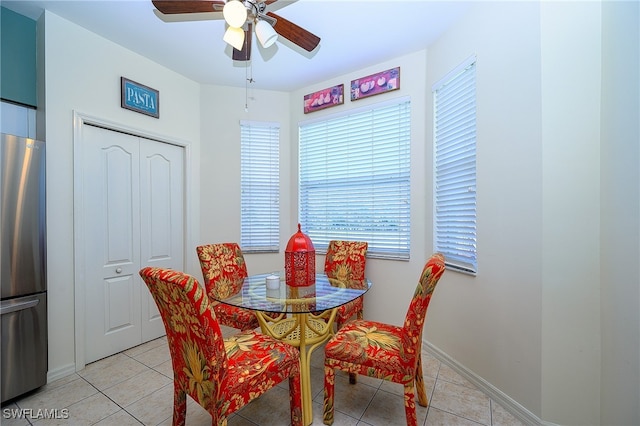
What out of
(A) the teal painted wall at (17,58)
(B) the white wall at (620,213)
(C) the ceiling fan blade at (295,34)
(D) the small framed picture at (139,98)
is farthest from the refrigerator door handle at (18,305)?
(B) the white wall at (620,213)

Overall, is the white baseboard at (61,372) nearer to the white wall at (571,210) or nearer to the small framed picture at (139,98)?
the small framed picture at (139,98)

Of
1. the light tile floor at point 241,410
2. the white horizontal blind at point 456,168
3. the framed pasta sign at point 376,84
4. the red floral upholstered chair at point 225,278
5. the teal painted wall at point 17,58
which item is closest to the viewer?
the light tile floor at point 241,410

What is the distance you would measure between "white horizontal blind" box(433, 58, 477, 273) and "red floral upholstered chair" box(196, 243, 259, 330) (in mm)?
1766

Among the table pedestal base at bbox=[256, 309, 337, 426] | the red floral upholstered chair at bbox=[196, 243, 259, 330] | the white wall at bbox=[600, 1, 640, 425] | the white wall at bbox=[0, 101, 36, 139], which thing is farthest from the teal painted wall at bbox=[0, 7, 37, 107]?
the white wall at bbox=[600, 1, 640, 425]

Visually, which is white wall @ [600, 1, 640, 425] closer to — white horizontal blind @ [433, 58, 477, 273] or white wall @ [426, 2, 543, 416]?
white wall @ [426, 2, 543, 416]

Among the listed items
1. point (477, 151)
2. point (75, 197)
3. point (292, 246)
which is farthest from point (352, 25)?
point (75, 197)

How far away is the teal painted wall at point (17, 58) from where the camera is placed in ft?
6.18

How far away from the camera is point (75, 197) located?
2098 mm

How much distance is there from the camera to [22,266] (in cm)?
176

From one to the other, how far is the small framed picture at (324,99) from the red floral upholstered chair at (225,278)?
184 centimetres

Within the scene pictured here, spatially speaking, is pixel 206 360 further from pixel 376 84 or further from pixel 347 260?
pixel 376 84

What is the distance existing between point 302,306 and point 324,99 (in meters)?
2.39

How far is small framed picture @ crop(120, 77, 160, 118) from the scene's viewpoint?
7.88ft

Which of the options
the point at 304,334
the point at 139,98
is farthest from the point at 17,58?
the point at 304,334
